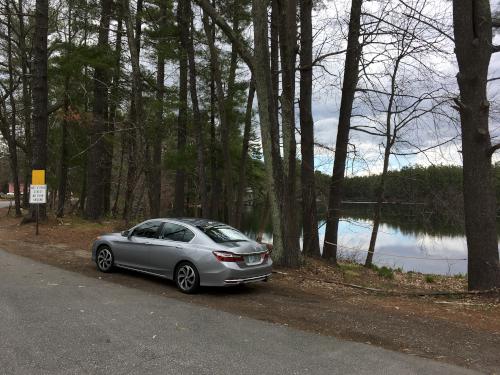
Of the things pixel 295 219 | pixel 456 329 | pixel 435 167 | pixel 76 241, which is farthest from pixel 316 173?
pixel 456 329

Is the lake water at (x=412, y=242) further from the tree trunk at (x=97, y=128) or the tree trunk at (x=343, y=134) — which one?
the tree trunk at (x=97, y=128)

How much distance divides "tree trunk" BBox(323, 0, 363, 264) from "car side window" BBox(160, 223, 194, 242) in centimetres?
882

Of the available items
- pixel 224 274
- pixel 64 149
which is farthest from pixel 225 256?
pixel 64 149

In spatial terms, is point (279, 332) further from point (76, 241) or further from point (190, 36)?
point (190, 36)

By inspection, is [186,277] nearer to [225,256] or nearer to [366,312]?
[225,256]

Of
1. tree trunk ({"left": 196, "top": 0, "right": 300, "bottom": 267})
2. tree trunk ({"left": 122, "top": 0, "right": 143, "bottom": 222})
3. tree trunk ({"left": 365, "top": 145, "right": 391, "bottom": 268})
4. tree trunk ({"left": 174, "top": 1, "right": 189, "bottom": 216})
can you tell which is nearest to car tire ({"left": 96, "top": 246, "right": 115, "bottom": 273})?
tree trunk ({"left": 196, "top": 0, "right": 300, "bottom": 267})

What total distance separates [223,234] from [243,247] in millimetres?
630

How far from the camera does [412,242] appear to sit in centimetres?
3117

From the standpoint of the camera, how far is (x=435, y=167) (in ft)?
58.2

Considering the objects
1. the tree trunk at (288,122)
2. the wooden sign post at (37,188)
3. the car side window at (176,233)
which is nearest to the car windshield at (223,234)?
the car side window at (176,233)

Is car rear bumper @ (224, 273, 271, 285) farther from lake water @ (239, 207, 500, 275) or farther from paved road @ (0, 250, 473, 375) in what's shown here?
lake water @ (239, 207, 500, 275)

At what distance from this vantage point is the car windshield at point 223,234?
9578 mm

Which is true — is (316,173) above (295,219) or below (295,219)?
above

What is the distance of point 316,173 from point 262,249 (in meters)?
10.0
